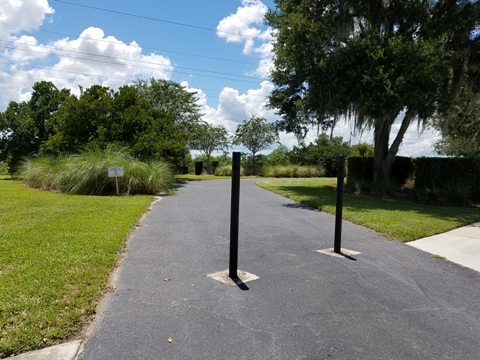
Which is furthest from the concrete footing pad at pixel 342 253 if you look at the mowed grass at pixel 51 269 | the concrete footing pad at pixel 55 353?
the concrete footing pad at pixel 55 353

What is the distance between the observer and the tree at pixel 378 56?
12305 millimetres

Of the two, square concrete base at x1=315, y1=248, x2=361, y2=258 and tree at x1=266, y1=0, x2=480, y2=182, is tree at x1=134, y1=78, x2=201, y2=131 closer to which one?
tree at x1=266, y1=0, x2=480, y2=182

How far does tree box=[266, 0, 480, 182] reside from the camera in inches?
484

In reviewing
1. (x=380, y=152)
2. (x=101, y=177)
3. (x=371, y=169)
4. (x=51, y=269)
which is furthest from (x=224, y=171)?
(x=51, y=269)

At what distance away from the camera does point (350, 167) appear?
62.4 ft

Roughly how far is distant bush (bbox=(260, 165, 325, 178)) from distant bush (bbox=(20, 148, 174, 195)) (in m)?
18.4

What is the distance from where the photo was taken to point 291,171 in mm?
32469

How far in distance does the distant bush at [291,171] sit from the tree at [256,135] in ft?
13.6

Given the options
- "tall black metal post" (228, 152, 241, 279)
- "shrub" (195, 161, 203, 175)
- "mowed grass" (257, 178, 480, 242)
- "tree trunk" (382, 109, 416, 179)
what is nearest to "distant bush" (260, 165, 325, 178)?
"shrub" (195, 161, 203, 175)

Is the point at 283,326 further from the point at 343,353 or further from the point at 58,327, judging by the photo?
the point at 58,327

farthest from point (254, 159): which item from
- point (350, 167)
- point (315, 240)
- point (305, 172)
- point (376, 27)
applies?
point (315, 240)

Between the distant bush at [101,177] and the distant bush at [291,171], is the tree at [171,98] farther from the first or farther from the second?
the distant bush at [101,177]

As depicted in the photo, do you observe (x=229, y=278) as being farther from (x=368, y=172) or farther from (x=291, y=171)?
(x=291, y=171)

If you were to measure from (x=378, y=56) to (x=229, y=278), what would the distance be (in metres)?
10.7
